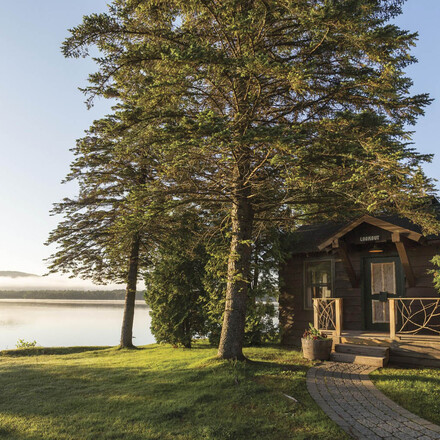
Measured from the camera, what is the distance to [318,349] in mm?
9672

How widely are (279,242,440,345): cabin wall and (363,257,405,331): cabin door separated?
18 centimetres

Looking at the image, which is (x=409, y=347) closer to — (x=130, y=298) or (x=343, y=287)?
(x=343, y=287)

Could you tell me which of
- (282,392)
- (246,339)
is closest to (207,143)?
(282,392)

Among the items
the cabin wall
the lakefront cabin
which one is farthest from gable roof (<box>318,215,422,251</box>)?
the cabin wall

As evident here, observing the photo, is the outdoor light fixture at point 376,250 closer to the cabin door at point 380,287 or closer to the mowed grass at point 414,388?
the cabin door at point 380,287

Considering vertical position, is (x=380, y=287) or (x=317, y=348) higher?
(x=380, y=287)

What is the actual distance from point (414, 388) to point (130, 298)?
1281 cm

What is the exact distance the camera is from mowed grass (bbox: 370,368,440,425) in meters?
6.35

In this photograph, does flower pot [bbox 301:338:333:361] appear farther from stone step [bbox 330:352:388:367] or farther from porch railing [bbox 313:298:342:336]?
porch railing [bbox 313:298:342:336]

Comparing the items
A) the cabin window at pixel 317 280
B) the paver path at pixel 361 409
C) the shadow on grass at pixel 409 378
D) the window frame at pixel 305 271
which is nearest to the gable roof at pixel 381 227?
the window frame at pixel 305 271

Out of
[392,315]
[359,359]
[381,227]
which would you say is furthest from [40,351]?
[381,227]

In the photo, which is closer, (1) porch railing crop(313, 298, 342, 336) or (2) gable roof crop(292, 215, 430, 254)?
(1) porch railing crop(313, 298, 342, 336)

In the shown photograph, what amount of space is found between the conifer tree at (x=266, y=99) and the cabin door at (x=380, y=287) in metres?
3.15

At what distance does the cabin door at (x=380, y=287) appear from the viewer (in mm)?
11781
